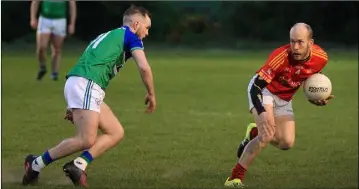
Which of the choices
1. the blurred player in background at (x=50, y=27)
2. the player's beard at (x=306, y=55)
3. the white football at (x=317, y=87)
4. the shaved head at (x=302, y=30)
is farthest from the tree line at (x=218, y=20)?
the shaved head at (x=302, y=30)

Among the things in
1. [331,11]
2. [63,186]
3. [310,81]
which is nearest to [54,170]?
[63,186]

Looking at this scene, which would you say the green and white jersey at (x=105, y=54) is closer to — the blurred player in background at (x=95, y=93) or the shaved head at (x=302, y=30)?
the blurred player in background at (x=95, y=93)

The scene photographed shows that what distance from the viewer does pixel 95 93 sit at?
22.0 feet

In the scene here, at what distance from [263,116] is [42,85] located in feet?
36.8

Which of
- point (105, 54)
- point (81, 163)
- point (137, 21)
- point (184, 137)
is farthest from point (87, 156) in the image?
point (184, 137)

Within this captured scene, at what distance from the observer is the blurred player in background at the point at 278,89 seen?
7059 millimetres

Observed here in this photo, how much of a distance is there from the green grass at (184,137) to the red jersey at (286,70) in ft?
2.84

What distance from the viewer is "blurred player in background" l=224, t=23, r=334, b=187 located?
7.06 metres

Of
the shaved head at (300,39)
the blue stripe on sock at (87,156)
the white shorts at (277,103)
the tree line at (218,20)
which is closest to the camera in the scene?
the blue stripe on sock at (87,156)

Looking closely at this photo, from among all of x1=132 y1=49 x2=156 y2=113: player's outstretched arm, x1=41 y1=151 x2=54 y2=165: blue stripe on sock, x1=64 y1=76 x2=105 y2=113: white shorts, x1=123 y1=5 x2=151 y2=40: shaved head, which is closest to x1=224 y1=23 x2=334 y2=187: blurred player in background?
x1=132 y1=49 x2=156 y2=113: player's outstretched arm

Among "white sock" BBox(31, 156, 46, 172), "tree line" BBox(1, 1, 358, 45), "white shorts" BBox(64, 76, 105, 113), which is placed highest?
"white shorts" BBox(64, 76, 105, 113)

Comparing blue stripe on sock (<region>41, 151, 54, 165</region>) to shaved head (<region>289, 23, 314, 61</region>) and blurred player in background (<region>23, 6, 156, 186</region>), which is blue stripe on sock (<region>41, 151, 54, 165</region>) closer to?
blurred player in background (<region>23, 6, 156, 186</region>)

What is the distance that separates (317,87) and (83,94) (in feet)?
7.57

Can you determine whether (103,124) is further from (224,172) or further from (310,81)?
(310,81)
